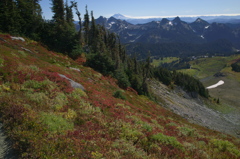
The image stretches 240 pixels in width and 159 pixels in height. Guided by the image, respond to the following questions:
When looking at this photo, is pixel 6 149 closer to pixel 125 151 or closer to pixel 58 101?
pixel 125 151

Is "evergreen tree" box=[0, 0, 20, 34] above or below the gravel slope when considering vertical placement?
above

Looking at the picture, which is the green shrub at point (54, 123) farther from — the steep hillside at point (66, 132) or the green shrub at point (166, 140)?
the green shrub at point (166, 140)

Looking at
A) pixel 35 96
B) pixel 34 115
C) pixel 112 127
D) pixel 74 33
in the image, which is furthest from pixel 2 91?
pixel 74 33

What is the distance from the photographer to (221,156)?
10.7 metres

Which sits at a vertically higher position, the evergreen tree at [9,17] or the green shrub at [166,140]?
the evergreen tree at [9,17]

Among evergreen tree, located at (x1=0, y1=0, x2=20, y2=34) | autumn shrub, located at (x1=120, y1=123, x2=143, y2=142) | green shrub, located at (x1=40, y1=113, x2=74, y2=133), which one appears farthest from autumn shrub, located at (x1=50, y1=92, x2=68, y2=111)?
evergreen tree, located at (x1=0, y1=0, x2=20, y2=34)

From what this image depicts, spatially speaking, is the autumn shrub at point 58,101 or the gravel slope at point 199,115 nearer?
the autumn shrub at point 58,101

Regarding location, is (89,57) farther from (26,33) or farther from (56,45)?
(26,33)

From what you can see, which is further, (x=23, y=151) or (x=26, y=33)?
(x=26, y=33)

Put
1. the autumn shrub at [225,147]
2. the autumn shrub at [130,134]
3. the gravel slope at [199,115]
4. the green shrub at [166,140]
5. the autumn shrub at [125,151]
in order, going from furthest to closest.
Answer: the gravel slope at [199,115] → the autumn shrub at [225,147] → the green shrub at [166,140] → the autumn shrub at [130,134] → the autumn shrub at [125,151]

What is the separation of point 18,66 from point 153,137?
55.8ft

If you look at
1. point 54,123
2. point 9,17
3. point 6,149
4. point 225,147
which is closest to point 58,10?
point 9,17

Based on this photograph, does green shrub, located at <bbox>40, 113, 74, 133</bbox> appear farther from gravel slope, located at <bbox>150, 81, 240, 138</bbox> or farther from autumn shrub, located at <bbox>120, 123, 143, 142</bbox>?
gravel slope, located at <bbox>150, 81, 240, 138</bbox>

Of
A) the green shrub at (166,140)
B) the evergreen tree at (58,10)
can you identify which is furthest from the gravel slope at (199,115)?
the evergreen tree at (58,10)
